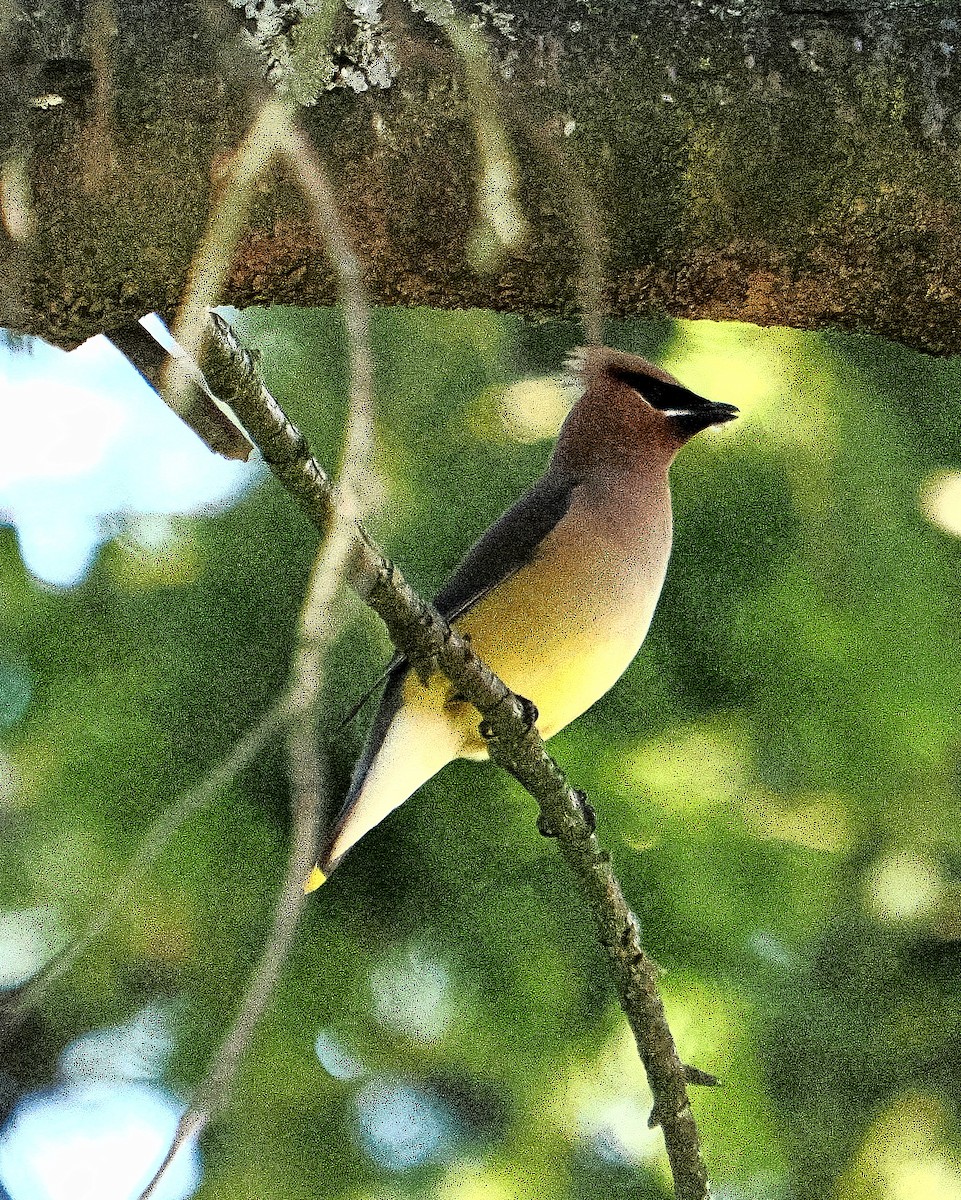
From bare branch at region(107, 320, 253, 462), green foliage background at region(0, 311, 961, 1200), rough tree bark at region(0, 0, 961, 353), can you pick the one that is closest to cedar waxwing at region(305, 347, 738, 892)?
green foliage background at region(0, 311, 961, 1200)

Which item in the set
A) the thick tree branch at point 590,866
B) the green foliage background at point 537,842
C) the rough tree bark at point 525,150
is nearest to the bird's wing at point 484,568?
the green foliage background at point 537,842

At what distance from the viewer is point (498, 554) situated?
8.93ft

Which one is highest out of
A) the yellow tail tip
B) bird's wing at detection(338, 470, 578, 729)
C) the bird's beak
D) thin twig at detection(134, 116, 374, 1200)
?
the bird's beak

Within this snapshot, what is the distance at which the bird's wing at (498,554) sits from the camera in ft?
8.92

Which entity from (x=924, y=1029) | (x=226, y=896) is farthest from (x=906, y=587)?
(x=226, y=896)

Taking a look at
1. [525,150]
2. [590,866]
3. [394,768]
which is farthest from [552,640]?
[525,150]

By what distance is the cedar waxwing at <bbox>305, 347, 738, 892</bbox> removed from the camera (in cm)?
263

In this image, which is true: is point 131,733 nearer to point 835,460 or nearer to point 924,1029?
point 835,460

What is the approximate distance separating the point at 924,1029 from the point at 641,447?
128cm

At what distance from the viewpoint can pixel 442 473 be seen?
2963 mm

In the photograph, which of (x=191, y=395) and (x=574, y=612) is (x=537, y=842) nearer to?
(x=574, y=612)

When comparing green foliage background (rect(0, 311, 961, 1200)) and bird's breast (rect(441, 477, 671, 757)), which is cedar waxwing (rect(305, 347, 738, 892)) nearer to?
bird's breast (rect(441, 477, 671, 757))

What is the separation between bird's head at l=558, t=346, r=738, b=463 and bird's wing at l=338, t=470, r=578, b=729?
0.20 m

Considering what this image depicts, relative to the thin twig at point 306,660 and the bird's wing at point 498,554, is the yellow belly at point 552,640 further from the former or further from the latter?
the thin twig at point 306,660
